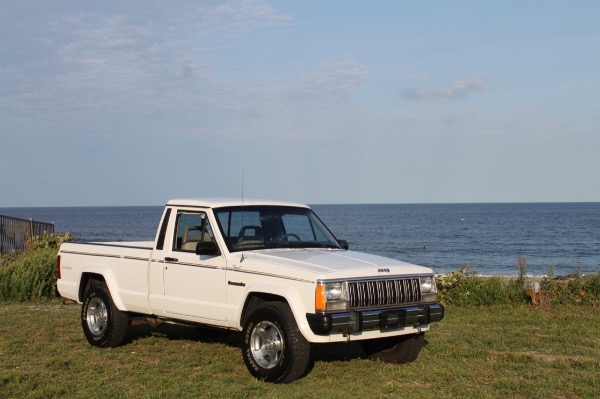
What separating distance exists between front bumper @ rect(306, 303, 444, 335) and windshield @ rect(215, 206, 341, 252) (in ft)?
5.24

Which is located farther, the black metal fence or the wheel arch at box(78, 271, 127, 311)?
the black metal fence

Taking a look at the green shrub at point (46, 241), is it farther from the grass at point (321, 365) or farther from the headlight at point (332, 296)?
the headlight at point (332, 296)

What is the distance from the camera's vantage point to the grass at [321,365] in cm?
766

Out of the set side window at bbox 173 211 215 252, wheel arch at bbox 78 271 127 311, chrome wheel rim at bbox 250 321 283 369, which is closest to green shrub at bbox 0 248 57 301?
wheel arch at bbox 78 271 127 311

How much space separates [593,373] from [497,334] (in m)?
2.58

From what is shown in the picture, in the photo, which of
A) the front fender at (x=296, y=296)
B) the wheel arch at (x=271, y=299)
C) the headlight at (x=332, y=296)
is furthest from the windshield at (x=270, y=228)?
the headlight at (x=332, y=296)

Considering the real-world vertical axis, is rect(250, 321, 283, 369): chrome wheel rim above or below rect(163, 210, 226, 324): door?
below


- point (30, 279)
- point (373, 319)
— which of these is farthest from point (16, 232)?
point (373, 319)

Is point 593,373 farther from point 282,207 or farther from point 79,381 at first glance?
point 79,381

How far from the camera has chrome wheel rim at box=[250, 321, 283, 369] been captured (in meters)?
8.04

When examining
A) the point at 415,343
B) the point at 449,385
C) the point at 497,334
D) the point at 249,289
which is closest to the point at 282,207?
the point at 249,289

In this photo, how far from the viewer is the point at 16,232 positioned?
21047mm

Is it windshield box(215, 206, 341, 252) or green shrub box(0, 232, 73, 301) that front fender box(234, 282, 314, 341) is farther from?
green shrub box(0, 232, 73, 301)

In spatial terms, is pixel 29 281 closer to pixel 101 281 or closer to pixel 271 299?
pixel 101 281
